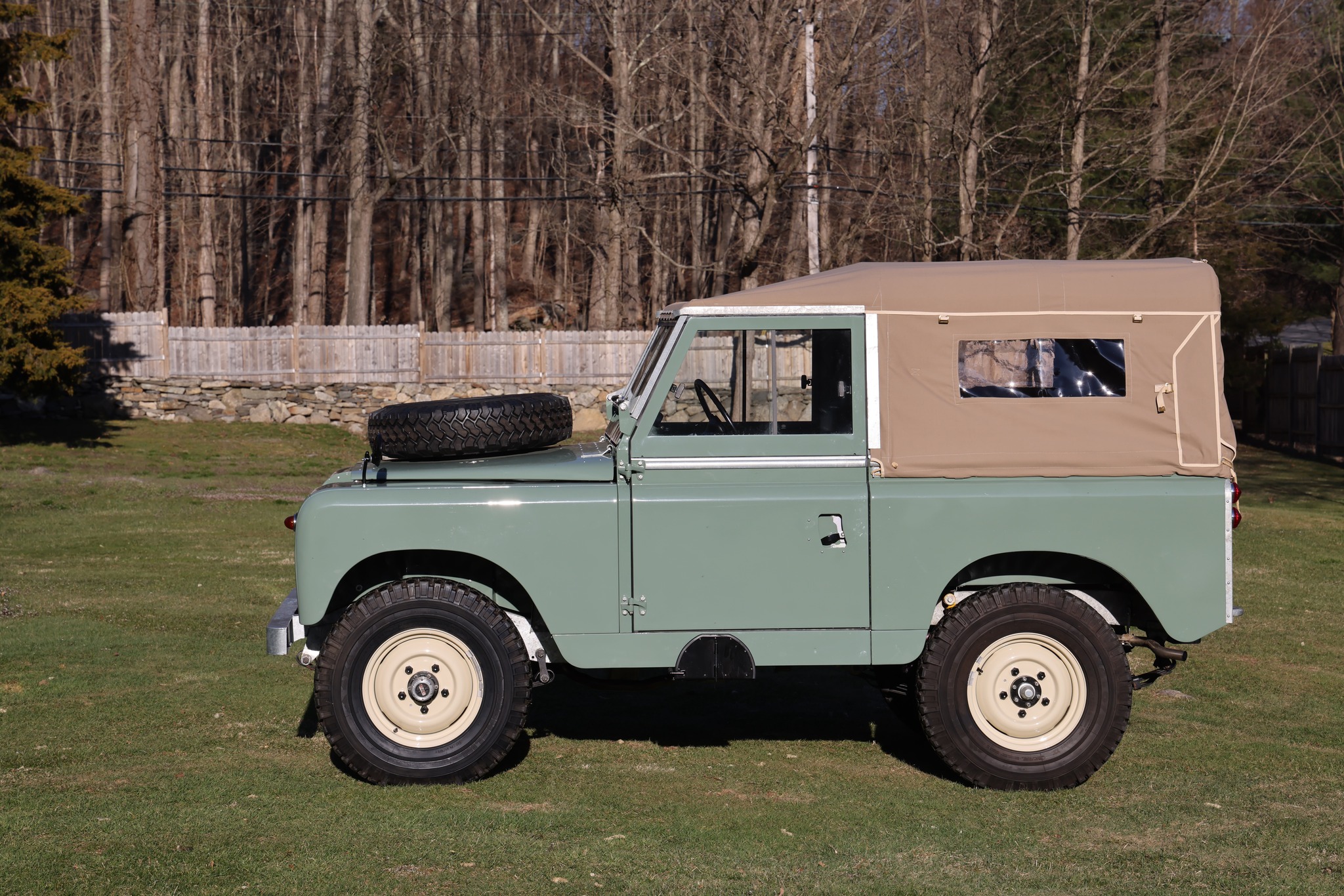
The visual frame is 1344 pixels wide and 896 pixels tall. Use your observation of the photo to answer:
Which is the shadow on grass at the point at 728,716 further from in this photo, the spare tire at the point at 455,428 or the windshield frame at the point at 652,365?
the windshield frame at the point at 652,365

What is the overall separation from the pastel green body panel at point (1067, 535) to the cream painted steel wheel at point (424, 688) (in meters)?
2.01

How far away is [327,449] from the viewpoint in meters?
29.1

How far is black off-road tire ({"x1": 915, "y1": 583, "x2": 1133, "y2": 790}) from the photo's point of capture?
6.20 meters

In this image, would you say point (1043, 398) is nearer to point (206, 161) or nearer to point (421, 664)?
point (421, 664)

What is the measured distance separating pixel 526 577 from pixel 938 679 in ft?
6.74

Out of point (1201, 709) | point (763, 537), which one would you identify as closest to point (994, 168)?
point (1201, 709)

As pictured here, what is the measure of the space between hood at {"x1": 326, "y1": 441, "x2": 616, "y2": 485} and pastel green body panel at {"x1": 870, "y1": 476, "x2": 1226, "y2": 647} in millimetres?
1363

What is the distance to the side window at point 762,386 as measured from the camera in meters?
6.31

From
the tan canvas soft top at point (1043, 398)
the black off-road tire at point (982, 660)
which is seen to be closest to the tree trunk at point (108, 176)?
the tan canvas soft top at point (1043, 398)

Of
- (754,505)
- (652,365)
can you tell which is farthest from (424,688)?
(652,365)

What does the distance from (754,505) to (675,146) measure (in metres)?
36.4

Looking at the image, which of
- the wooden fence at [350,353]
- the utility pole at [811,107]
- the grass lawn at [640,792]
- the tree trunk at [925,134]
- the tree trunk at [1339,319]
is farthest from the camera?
the tree trunk at [1339,319]

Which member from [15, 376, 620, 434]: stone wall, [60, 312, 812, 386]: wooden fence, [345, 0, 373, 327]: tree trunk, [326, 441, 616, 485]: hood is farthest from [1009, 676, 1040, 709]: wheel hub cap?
[345, 0, 373, 327]: tree trunk

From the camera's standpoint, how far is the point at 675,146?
41125 millimetres
